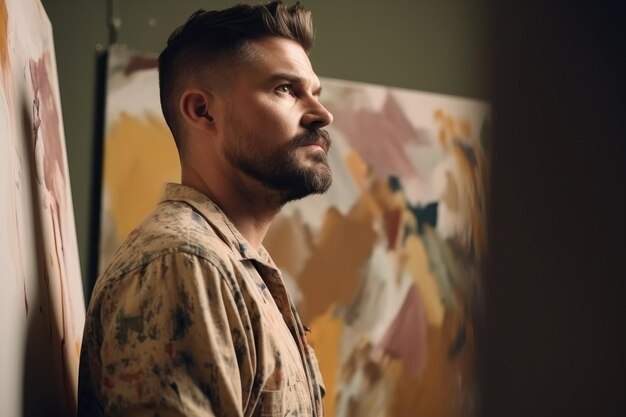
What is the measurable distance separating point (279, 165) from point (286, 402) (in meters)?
0.40

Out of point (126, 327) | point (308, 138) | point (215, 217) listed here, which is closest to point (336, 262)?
point (308, 138)

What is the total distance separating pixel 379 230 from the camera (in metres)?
2.03

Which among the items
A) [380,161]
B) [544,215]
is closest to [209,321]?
[380,161]

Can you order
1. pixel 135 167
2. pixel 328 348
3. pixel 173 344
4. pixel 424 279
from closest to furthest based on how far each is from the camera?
1. pixel 173 344
2. pixel 135 167
3. pixel 328 348
4. pixel 424 279

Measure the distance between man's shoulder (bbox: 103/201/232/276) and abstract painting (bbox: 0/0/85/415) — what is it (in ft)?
0.40

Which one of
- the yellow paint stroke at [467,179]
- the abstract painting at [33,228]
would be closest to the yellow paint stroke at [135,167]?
the abstract painting at [33,228]

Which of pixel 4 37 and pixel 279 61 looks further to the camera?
pixel 279 61

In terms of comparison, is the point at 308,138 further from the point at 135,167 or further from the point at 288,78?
the point at 135,167

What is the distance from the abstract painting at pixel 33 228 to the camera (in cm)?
87

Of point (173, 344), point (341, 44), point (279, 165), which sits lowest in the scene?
point (173, 344)

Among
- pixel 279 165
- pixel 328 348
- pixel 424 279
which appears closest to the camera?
pixel 279 165

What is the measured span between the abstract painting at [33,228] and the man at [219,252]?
0.09 metres

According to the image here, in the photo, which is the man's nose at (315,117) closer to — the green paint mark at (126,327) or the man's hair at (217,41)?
the man's hair at (217,41)

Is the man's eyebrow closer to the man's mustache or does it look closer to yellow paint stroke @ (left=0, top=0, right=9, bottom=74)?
the man's mustache
